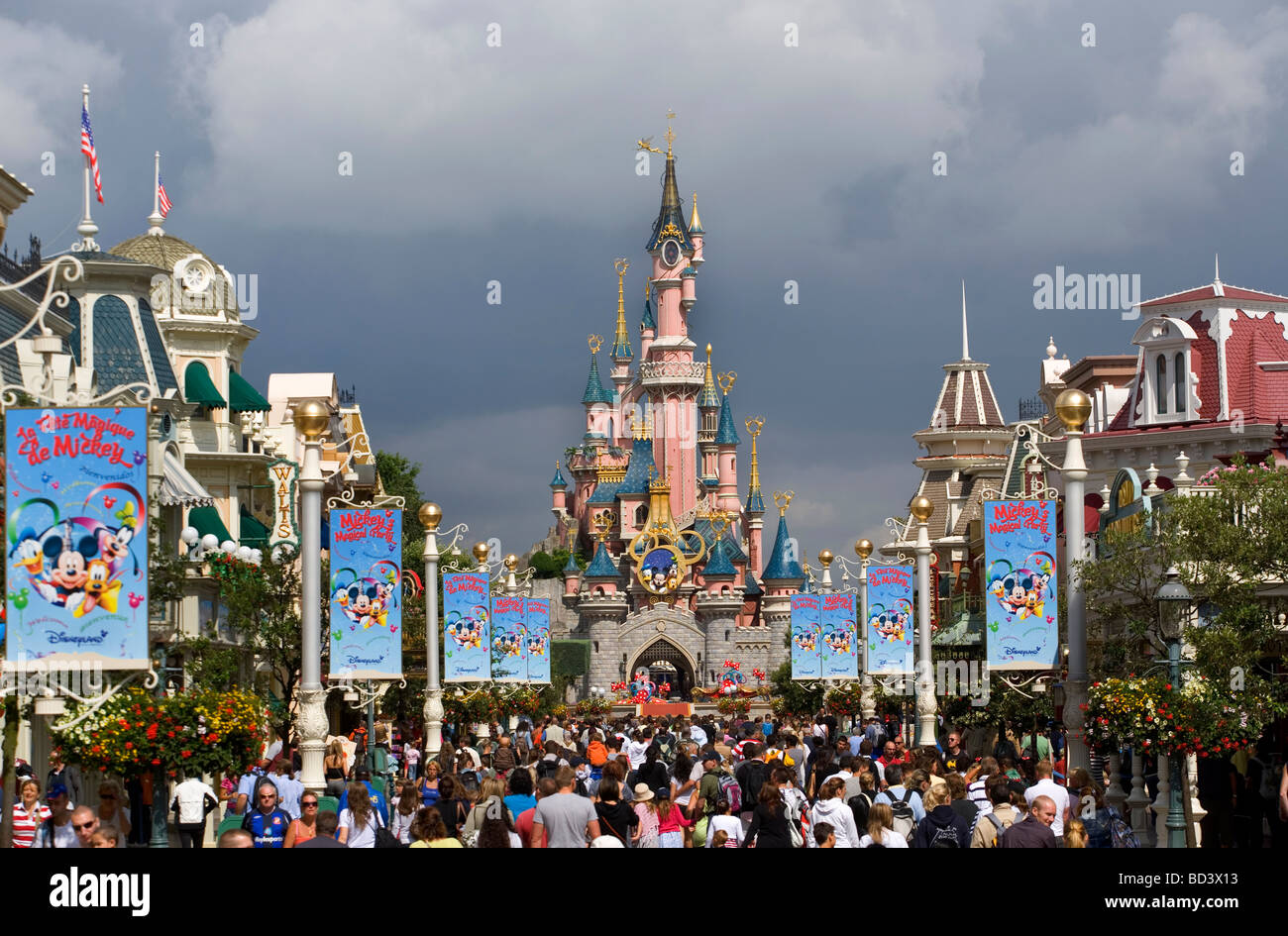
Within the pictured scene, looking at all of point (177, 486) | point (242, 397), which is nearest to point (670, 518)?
point (242, 397)

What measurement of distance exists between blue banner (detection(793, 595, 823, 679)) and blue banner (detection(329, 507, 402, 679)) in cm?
1659

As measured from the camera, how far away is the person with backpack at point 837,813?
14.8m

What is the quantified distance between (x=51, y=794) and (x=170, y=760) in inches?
82.2

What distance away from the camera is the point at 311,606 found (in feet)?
70.7

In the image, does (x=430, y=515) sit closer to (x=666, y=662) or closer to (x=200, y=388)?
(x=200, y=388)

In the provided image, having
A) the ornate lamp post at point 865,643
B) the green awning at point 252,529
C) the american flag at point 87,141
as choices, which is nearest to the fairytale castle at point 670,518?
the ornate lamp post at point 865,643

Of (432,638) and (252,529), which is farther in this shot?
(252,529)

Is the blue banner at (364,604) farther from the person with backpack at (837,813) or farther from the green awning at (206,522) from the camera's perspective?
the green awning at (206,522)

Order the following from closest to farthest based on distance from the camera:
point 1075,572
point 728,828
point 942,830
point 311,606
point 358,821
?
1. point 358,821
2. point 942,830
3. point 728,828
4. point 311,606
5. point 1075,572

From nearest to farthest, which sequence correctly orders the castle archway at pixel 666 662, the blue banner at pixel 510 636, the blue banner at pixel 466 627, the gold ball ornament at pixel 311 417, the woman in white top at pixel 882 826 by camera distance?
the woman in white top at pixel 882 826 → the gold ball ornament at pixel 311 417 → the blue banner at pixel 466 627 → the blue banner at pixel 510 636 → the castle archway at pixel 666 662

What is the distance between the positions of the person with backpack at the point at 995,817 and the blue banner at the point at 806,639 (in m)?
24.1

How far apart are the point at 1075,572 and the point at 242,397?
81.5 feet
